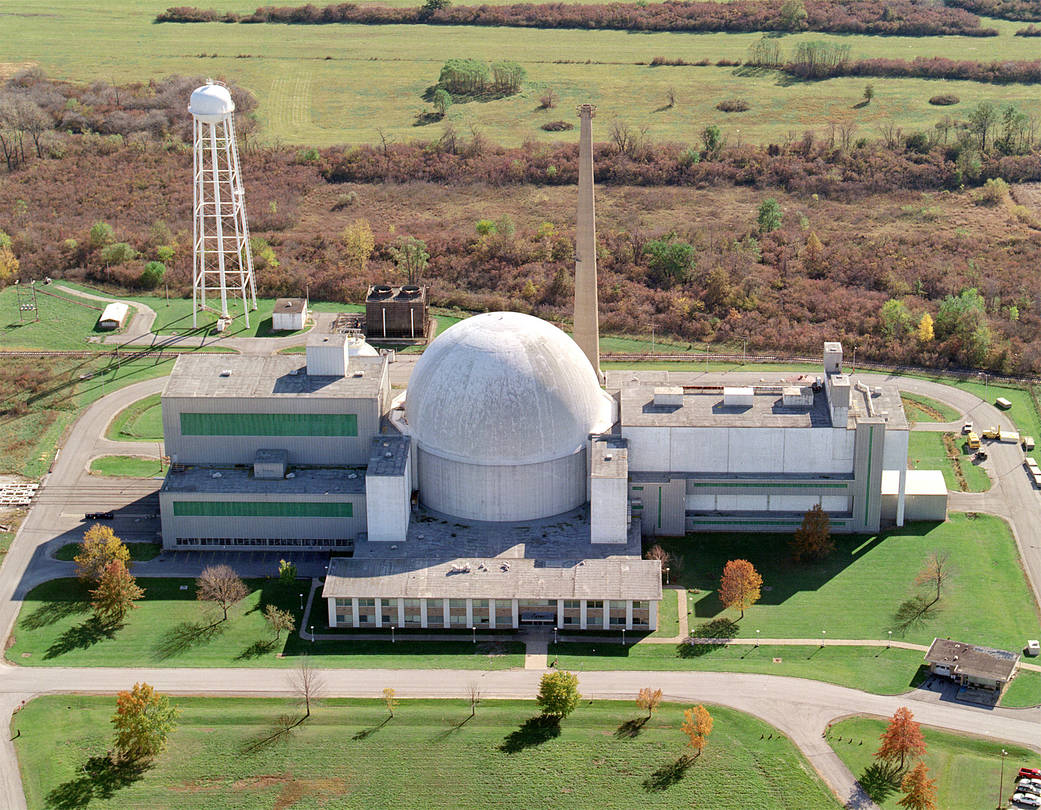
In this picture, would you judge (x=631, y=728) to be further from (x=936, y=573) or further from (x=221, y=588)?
(x=221, y=588)

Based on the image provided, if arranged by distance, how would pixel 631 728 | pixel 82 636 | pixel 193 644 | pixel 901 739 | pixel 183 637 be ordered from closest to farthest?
pixel 901 739 < pixel 631 728 < pixel 193 644 < pixel 183 637 < pixel 82 636

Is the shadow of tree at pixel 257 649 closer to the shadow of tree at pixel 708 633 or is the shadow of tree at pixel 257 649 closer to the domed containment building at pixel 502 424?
the domed containment building at pixel 502 424

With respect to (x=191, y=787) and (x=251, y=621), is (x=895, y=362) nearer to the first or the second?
(x=251, y=621)

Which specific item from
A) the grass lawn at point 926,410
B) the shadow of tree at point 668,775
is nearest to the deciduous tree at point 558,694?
the shadow of tree at point 668,775

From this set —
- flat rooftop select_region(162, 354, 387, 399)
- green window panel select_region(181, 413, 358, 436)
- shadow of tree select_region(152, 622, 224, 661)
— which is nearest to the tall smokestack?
flat rooftop select_region(162, 354, 387, 399)

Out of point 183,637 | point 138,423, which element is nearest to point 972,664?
point 183,637

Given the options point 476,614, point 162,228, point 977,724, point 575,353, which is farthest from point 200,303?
point 977,724
